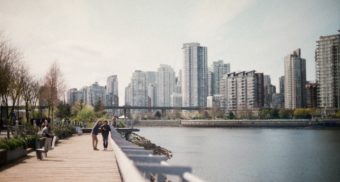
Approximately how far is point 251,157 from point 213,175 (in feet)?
56.6

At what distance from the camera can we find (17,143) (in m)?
20.1

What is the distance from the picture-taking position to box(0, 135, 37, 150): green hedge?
18064 millimetres

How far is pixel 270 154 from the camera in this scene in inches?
2398

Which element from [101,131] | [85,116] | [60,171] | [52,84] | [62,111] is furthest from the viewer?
[85,116]

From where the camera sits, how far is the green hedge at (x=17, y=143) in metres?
18.1

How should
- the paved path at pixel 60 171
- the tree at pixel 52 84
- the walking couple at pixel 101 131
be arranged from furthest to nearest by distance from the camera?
1. the tree at pixel 52 84
2. the walking couple at pixel 101 131
3. the paved path at pixel 60 171

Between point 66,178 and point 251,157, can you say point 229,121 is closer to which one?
point 251,157

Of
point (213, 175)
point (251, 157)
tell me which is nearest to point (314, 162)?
point (251, 157)

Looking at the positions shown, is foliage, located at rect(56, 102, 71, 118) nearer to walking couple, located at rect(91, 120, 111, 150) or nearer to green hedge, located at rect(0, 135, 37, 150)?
walking couple, located at rect(91, 120, 111, 150)

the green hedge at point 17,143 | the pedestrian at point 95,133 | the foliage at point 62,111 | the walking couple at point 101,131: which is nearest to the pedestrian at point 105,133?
the walking couple at point 101,131

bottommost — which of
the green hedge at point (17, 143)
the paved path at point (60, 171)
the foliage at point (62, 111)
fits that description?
the paved path at point (60, 171)

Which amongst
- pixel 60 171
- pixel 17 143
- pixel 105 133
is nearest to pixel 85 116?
pixel 105 133

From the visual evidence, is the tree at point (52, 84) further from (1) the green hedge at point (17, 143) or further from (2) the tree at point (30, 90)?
(1) the green hedge at point (17, 143)

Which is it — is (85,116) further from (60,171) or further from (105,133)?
(60,171)
